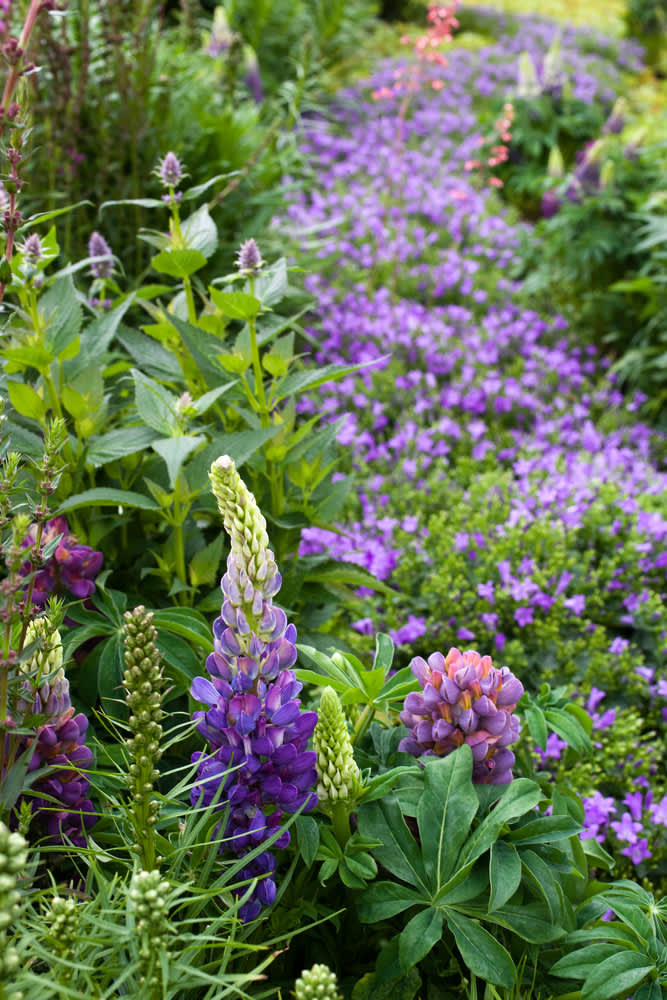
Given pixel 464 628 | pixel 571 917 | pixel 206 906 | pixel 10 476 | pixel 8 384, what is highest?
pixel 10 476

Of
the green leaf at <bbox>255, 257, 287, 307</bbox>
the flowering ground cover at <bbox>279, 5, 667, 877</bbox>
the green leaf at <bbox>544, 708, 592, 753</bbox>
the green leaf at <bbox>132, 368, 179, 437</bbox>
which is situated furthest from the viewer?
the flowering ground cover at <bbox>279, 5, 667, 877</bbox>

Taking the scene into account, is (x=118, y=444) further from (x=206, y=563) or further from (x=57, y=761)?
(x=57, y=761)

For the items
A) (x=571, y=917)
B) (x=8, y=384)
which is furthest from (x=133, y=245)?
(x=571, y=917)

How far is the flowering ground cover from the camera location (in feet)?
8.48

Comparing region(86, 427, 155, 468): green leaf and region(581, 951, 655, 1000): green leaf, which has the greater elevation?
Answer: region(86, 427, 155, 468): green leaf

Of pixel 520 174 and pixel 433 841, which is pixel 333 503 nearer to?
pixel 433 841

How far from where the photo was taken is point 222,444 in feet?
5.92

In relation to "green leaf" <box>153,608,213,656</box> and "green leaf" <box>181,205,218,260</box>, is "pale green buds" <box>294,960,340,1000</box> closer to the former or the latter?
"green leaf" <box>153,608,213,656</box>

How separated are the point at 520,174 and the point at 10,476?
6212mm

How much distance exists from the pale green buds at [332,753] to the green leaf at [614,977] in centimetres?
45

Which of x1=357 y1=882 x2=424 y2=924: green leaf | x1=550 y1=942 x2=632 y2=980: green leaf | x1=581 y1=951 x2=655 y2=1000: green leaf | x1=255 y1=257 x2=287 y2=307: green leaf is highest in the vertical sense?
x1=255 y1=257 x2=287 y2=307: green leaf

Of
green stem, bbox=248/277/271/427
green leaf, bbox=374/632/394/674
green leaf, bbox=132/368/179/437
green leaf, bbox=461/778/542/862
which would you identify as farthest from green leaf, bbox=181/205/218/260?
green leaf, bbox=461/778/542/862

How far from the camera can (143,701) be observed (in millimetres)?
1003

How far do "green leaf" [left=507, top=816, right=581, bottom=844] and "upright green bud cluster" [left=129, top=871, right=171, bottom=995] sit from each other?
24.6 inches
